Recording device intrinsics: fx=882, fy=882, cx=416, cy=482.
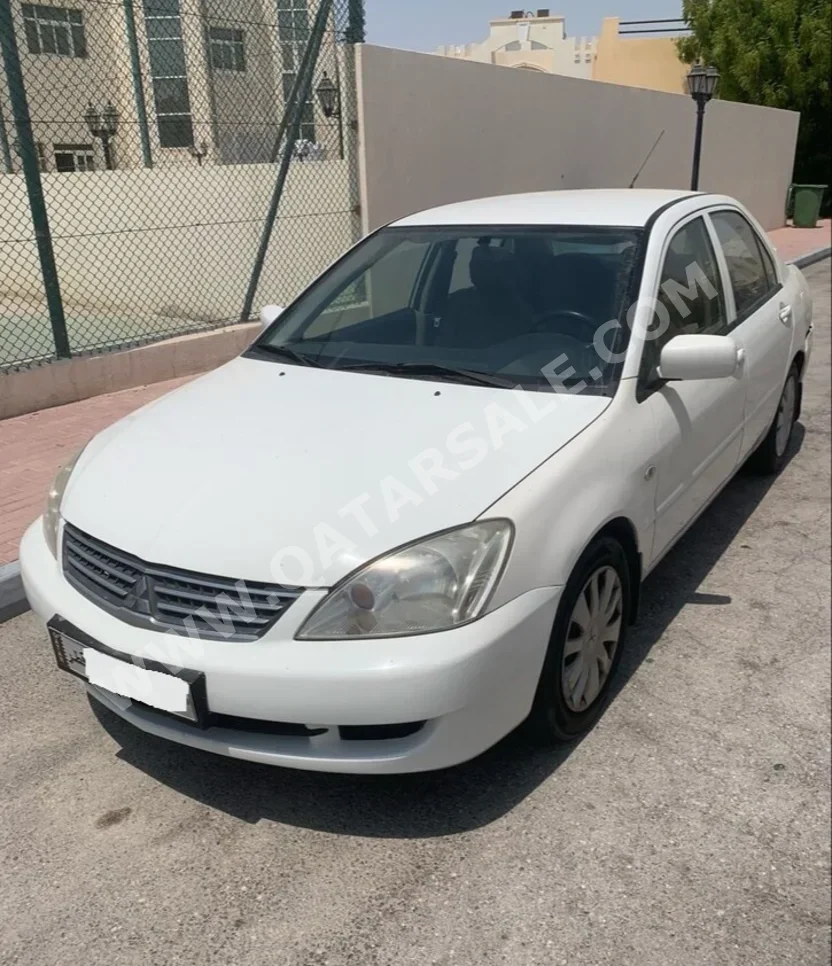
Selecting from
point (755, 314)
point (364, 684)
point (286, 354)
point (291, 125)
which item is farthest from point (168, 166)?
point (364, 684)

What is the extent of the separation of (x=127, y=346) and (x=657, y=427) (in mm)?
4622

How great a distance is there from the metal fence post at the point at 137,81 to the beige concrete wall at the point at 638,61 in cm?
2519

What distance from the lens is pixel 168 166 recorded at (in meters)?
6.93

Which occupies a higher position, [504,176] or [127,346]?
[504,176]

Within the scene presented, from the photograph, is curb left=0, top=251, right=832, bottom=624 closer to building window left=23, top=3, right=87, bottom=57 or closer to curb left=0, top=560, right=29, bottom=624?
curb left=0, top=560, right=29, bottom=624

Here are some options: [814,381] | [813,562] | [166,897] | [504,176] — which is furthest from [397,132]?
[166,897]

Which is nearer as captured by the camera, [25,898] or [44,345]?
[25,898]

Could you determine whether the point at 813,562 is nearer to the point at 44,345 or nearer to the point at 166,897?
the point at 166,897

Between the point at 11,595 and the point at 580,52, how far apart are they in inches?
1513

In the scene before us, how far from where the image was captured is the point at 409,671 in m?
2.14

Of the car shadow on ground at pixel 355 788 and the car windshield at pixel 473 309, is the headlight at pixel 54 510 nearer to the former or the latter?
the car shadow on ground at pixel 355 788

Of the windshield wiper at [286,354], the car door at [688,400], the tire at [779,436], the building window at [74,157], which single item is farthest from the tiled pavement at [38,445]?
the tire at [779,436]

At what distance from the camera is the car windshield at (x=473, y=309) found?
10.1 ft

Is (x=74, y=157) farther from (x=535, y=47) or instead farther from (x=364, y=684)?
(x=535, y=47)
